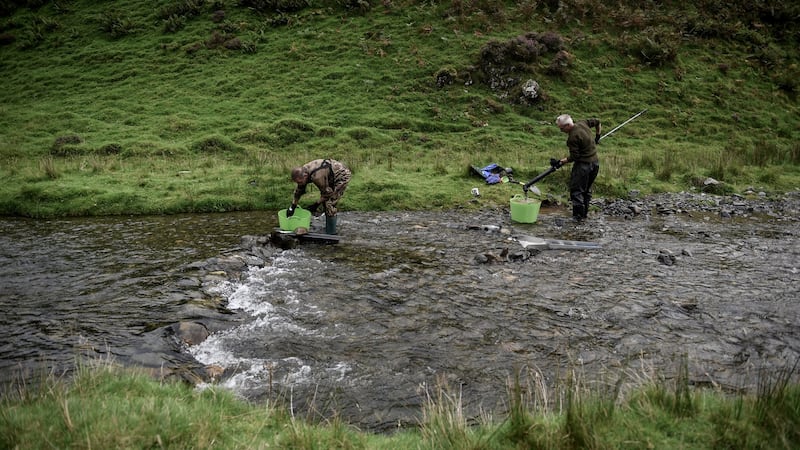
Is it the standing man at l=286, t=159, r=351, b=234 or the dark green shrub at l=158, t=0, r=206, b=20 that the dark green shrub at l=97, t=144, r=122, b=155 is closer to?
the standing man at l=286, t=159, r=351, b=234

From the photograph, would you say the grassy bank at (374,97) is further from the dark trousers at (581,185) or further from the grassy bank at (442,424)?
the grassy bank at (442,424)

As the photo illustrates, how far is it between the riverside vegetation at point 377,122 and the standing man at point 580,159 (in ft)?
9.06

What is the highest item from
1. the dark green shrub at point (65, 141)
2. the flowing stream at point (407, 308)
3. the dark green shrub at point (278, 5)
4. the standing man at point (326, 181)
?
the dark green shrub at point (278, 5)

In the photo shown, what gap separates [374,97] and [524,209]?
19.1 m

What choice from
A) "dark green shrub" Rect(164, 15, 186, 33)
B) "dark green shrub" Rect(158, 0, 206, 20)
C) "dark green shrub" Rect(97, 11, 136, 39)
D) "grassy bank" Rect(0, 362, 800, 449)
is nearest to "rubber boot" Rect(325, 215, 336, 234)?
"grassy bank" Rect(0, 362, 800, 449)

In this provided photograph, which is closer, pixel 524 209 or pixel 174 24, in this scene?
pixel 524 209

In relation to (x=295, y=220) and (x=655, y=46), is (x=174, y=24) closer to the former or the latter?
(x=295, y=220)

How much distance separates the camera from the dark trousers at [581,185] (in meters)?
14.1

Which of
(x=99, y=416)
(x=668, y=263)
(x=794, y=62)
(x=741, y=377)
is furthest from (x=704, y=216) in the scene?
(x=794, y=62)

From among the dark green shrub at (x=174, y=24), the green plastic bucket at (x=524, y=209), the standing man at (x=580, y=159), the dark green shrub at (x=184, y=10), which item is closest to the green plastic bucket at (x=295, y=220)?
the green plastic bucket at (x=524, y=209)

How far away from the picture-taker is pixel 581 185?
14297mm

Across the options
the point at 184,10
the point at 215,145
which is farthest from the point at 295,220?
the point at 184,10

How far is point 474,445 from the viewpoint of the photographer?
383cm

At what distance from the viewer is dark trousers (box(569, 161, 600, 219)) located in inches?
556
